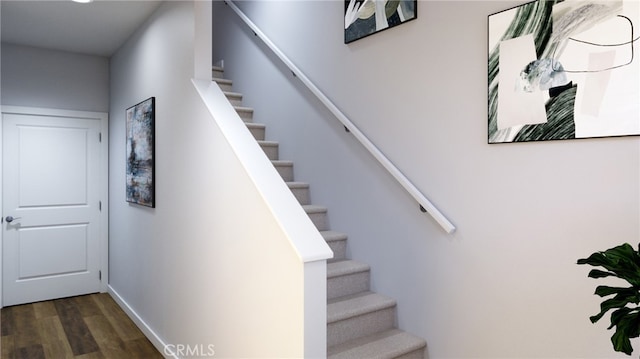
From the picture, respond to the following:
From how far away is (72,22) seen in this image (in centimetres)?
359

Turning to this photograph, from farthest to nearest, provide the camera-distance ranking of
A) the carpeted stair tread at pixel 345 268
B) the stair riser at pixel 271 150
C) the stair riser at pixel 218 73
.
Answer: the stair riser at pixel 218 73 → the stair riser at pixel 271 150 → the carpeted stair tread at pixel 345 268

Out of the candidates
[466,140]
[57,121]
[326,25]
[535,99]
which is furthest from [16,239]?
[535,99]

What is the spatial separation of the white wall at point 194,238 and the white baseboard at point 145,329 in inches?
0.9

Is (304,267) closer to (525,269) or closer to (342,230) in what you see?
(525,269)

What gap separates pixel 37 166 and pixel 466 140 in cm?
431

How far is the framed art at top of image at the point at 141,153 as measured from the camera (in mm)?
3307

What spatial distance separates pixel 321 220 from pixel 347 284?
61cm

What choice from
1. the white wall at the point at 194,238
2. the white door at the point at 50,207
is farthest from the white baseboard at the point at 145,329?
the white door at the point at 50,207

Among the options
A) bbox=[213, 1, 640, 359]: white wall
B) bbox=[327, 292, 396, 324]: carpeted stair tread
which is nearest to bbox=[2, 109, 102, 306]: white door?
bbox=[213, 1, 640, 359]: white wall

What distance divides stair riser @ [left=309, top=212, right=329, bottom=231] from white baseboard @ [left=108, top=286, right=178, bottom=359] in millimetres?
1344

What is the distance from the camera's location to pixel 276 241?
5.91 feet

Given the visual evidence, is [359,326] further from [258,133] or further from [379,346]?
[258,133]

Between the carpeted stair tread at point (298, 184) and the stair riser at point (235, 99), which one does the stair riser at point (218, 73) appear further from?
the carpeted stair tread at point (298, 184)

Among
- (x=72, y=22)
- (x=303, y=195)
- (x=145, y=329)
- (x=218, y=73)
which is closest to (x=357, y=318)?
(x=303, y=195)
